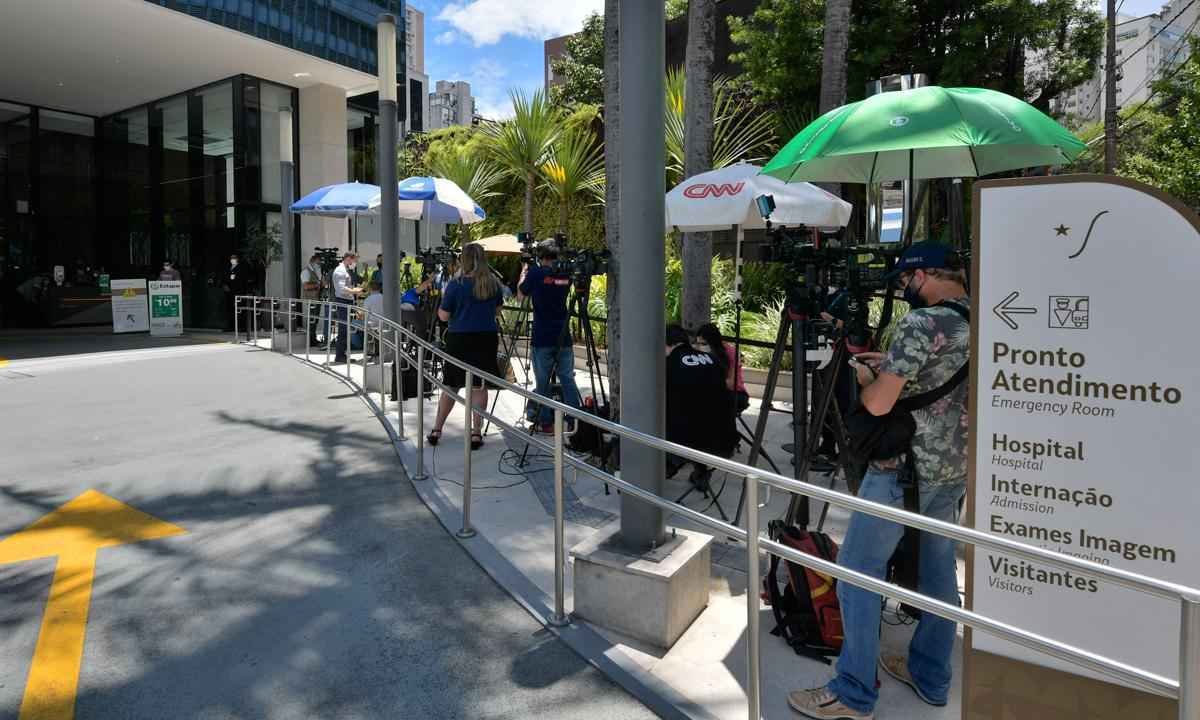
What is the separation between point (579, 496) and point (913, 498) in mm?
2945

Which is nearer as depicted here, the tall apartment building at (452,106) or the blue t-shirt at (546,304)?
the blue t-shirt at (546,304)

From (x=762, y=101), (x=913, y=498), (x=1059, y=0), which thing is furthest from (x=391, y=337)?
(x=1059, y=0)

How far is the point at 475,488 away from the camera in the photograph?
5.54m

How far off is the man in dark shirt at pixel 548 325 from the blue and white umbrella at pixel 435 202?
4.03m

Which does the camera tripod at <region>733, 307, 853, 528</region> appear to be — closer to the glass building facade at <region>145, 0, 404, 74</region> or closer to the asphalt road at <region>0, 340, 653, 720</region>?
the asphalt road at <region>0, 340, 653, 720</region>

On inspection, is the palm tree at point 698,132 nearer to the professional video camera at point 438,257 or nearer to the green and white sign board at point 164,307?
the professional video camera at point 438,257

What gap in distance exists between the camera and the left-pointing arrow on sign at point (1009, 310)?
2322mm

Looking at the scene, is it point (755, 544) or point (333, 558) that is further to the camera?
point (333, 558)

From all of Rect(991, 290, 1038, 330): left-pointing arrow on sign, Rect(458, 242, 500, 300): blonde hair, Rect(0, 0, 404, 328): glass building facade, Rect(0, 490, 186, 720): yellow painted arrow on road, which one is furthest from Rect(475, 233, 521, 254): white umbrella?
Rect(991, 290, 1038, 330): left-pointing arrow on sign

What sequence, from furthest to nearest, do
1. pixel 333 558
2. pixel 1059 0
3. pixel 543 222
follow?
pixel 543 222
pixel 1059 0
pixel 333 558

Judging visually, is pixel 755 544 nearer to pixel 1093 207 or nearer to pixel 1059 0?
pixel 1093 207

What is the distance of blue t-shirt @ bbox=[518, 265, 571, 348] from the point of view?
6406 millimetres

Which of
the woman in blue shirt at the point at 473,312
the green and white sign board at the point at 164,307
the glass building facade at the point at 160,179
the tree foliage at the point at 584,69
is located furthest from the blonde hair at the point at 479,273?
the tree foliage at the point at 584,69

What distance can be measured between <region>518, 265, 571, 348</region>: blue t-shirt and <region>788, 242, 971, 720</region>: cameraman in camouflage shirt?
3767 millimetres
